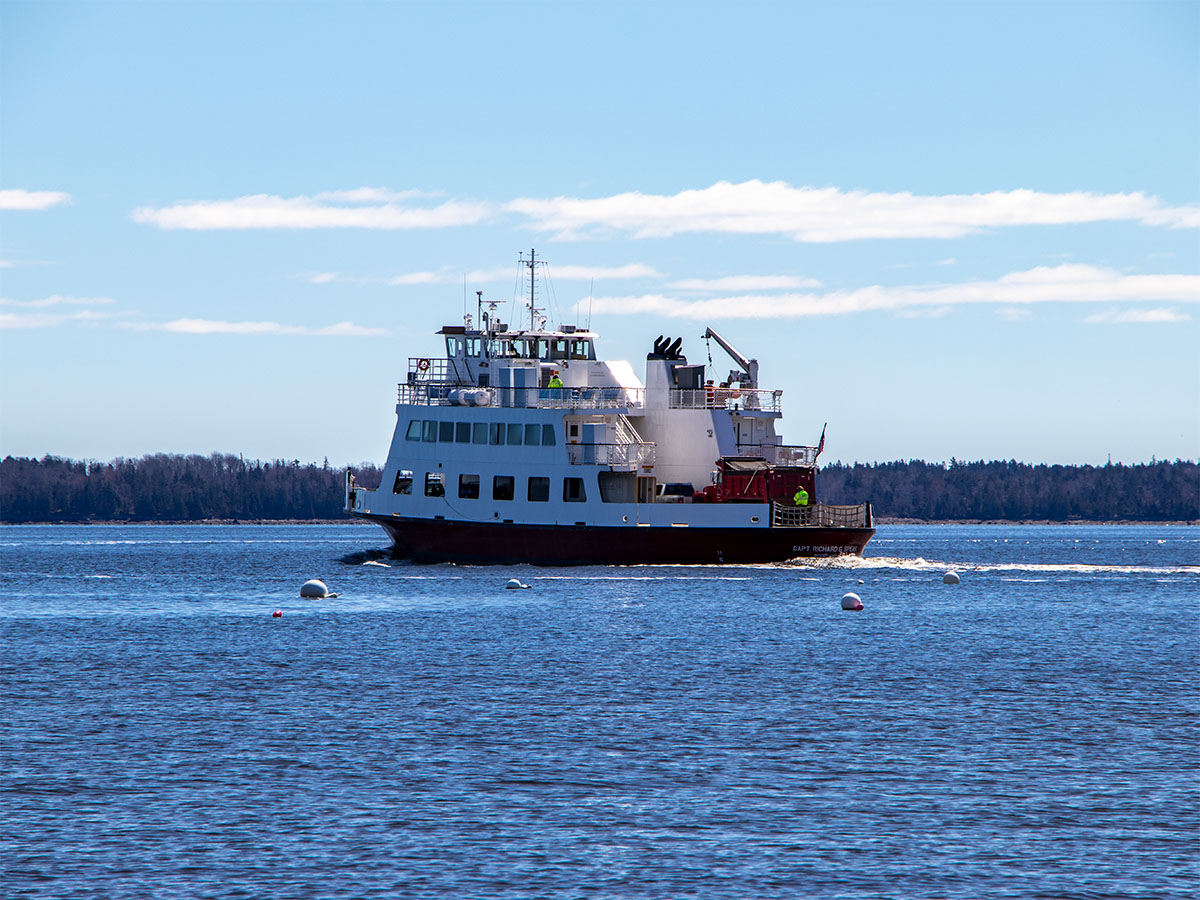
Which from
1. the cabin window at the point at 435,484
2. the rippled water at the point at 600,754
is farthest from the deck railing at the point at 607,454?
the rippled water at the point at 600,754

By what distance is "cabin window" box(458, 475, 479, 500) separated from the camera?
2562 inches

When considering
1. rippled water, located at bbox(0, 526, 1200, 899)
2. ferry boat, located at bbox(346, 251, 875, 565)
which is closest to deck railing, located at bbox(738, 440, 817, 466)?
ferry boat, located at bbox(346, 251, 875, 565)

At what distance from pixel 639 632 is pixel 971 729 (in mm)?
17318

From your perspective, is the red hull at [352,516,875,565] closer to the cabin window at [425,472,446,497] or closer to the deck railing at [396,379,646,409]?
the cabin window at [425,472,446,497]

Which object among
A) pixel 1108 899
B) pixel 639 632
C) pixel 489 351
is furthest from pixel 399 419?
pixel 1108 899

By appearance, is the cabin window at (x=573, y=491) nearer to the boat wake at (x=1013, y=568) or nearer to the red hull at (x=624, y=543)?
the red hull at (x=624, y=543)

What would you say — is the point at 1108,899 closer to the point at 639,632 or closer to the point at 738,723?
the point at 738,723

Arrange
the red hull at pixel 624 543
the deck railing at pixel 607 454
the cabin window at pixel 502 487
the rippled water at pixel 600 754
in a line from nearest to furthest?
the rippled water at pixel 600 754, the red hull at pixel 624 543, the deck railing at pixel 607 454, the cabin window at pixel 502 487

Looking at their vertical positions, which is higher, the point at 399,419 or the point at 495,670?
the point at 399,419

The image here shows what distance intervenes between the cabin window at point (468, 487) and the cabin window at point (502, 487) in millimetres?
987

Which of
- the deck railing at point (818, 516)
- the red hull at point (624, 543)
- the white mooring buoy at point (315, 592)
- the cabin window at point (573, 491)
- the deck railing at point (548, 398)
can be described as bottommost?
the white mooring buoy at point (315, 592)

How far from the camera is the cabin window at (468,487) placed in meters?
65.1

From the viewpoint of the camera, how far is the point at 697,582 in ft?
202

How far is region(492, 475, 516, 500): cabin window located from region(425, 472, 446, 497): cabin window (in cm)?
291
